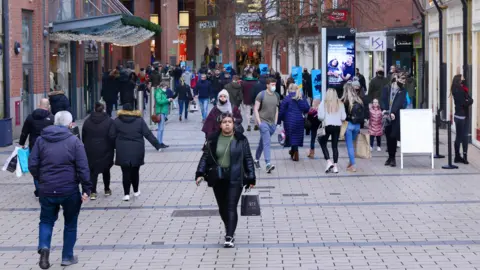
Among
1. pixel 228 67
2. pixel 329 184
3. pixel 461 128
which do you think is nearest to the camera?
pixel 329 184

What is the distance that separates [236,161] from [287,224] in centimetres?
170

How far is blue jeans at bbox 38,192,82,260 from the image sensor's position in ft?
32.5

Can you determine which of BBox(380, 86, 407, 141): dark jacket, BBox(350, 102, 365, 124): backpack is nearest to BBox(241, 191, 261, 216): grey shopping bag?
BBox(350, 102, 365, 124): backpack

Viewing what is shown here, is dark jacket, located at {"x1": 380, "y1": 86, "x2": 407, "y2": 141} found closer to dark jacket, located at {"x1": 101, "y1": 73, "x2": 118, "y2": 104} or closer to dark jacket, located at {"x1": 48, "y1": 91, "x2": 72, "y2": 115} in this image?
dark jacket, located at {"x1": 48, "y1": 91, "x2": 72, "y2": 115}

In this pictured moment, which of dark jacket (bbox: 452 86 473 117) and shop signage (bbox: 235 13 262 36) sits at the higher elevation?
shop signage (bbox: 235 13 262 36)

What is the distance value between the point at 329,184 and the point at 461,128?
348cm

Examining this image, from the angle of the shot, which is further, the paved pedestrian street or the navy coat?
the navy coat

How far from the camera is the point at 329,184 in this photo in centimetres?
1617

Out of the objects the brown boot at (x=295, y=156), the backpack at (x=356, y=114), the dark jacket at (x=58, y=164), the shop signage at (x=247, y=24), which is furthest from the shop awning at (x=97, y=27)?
the dark jacket at (x=58, y=164)

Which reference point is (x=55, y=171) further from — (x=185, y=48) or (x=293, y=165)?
(x=185, y=48)

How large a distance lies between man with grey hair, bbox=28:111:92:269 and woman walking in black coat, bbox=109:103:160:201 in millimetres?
4495

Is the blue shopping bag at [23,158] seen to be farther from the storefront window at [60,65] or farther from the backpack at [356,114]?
the storefront window at [60,65]

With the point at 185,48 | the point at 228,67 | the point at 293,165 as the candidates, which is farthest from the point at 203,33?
the point at 293,165

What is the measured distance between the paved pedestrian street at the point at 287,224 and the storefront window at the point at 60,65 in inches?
463
